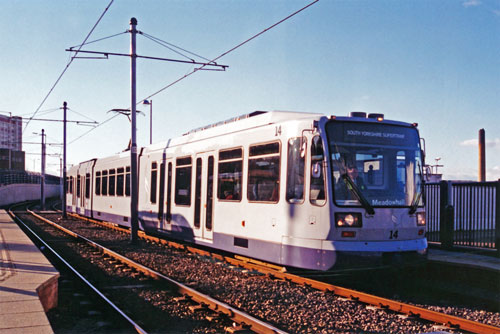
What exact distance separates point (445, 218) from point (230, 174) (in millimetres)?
5679

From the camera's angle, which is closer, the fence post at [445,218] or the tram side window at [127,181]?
the fence post at [445,218]

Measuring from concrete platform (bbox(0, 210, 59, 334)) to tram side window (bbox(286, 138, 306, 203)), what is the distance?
14.0 feet

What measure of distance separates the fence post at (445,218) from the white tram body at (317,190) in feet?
12.6

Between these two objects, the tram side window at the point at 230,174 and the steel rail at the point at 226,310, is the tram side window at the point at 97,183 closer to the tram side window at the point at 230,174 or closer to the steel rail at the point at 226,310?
the tram side window at the point at 230,174

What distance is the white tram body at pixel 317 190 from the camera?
8734 mm

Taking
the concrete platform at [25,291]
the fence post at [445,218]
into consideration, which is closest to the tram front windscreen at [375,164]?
the fence post at [445,218]

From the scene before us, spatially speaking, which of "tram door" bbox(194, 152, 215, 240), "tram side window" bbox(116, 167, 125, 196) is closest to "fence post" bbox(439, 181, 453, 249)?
"tram door" bbox(194, 152, 215, 240)

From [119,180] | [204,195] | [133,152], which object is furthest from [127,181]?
[204,195]

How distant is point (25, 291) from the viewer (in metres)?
7.54

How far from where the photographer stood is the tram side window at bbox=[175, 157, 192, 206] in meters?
13.6

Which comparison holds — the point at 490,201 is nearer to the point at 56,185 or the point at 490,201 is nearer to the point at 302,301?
the point at 302,301

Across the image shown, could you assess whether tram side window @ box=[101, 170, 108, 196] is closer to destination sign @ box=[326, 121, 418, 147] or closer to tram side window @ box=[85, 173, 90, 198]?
tram side window @ box=[85, 173, 90, 198]

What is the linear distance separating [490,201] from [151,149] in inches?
405

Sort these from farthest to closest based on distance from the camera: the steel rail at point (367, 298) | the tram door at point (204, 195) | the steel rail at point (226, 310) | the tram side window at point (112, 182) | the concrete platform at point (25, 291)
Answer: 1. the tram side window at point (112, 182)
2. the tram door at point (204, 195)
3. the steel rail at point (367, 298)
4. the steel rail at point (226, 310)
5. the concrete platform at point (25, 291)
